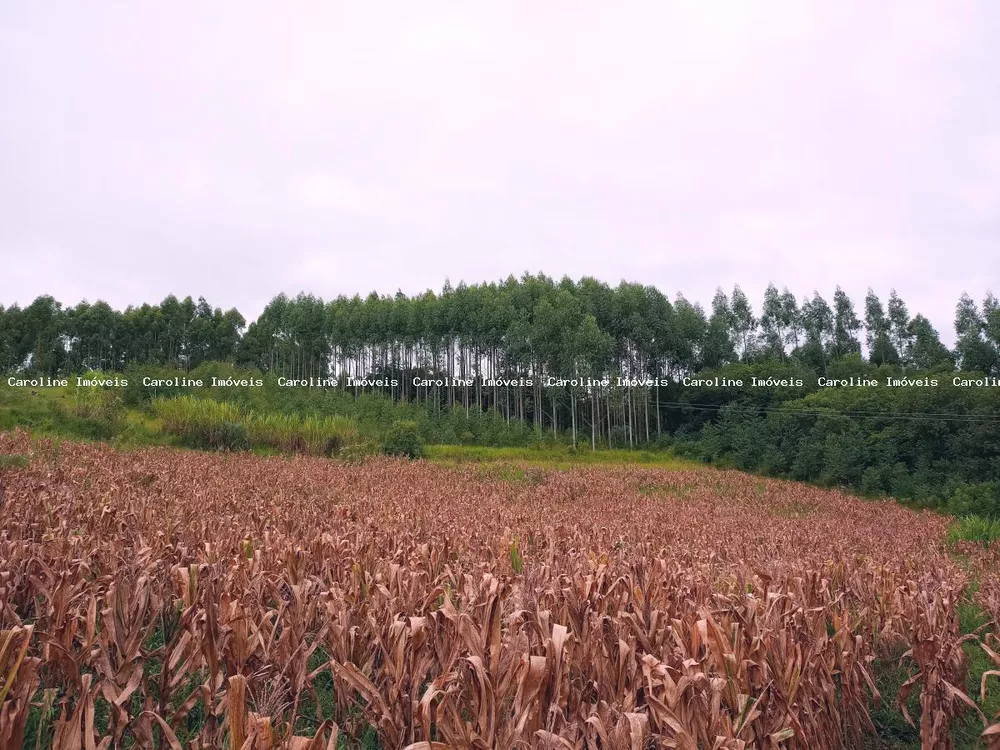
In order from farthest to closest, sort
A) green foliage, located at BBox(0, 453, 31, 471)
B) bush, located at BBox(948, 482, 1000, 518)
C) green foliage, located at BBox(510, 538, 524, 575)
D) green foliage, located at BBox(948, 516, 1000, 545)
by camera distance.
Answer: bush, located at BBox(948, 482, 1000, 518) → green foliage, located at BBox(948, 516, 1000, 545) → green foliage, located at BBox(0, 453, 31, 471) → green foliage, located at BBox(510, 538, 524, 575)

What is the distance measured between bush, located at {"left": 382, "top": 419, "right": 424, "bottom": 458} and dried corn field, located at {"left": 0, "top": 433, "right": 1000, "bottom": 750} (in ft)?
65.6

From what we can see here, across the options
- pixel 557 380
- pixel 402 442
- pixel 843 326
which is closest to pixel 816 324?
pixel 843 326

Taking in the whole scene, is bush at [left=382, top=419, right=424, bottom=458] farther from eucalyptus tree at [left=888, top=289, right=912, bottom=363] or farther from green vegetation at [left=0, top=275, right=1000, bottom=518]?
eucalyptus tree at [left=888, top=289, right=912, bottom=363]

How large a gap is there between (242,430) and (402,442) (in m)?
7.25

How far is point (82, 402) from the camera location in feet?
65.9

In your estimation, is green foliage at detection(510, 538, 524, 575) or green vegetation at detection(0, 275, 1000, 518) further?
green vegetation at detection(0, 275, 1000, 518)

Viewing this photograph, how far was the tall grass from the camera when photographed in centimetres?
2142

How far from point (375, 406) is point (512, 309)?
63.1 feet

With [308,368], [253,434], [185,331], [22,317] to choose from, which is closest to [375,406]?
[253,434]

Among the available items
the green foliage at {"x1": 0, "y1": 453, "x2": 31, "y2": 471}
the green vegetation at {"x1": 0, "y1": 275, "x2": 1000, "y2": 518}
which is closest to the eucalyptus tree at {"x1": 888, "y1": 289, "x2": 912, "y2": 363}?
the green vegetation at {"x1": 0, "y1": 275, "x2": 1000, "y2": 518}

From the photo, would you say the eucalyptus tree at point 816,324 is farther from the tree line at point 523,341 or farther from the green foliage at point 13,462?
the green foliage at point 13,462

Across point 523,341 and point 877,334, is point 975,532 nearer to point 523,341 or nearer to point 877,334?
point 523,341

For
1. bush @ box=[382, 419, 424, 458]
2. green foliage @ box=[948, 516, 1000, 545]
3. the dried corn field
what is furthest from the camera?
bush @ box=[382, 419, 424, 458]

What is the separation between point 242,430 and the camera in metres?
22.2
